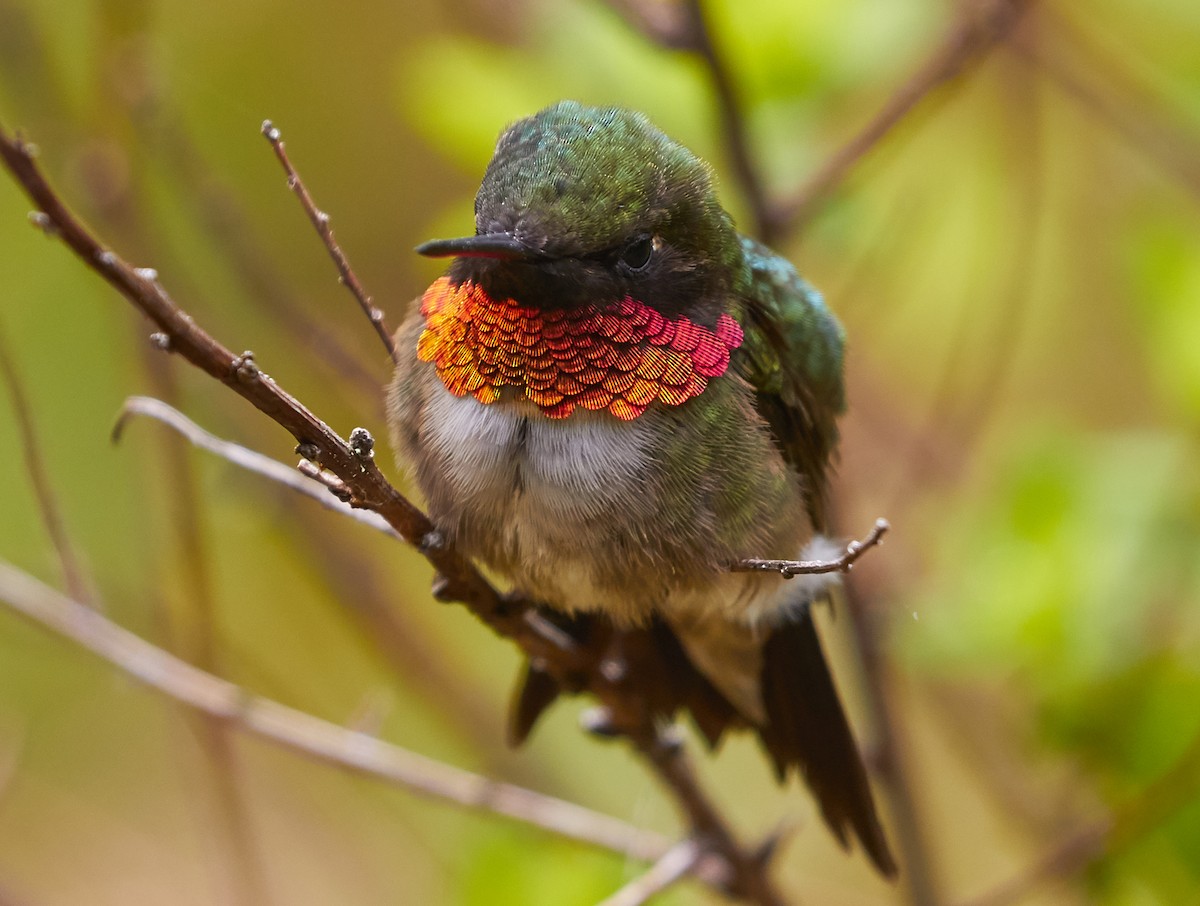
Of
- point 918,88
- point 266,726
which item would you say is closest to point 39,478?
point 266,726

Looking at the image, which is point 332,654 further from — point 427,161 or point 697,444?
point 697,444

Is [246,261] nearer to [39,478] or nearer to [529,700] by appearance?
[39,478]

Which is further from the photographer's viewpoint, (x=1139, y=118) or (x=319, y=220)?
(x=1139, y=118)

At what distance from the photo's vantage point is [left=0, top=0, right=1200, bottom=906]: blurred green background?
2.79 m

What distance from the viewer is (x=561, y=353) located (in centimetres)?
194

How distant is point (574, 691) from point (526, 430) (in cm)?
58

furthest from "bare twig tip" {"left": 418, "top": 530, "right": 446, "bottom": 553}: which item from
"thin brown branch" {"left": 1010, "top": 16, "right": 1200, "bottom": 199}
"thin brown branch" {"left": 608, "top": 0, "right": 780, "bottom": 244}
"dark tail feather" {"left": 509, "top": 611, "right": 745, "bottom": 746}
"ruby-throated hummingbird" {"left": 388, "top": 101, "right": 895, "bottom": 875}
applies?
"thin brown branch" {"left": 1010, "top": 16, "right": 1200, "bottom": 199}

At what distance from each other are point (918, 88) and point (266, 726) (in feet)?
6.59

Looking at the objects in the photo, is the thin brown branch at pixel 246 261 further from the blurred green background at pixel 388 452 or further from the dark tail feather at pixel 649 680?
the dark tail feather at pixel 649 680

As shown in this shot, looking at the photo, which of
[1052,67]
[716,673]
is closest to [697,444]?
[716,673]

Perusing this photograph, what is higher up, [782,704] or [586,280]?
[586,280]

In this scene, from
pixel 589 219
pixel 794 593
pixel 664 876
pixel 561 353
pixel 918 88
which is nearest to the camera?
pixel 589 219

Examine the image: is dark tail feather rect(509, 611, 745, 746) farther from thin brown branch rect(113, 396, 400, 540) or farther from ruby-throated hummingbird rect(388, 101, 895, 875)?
thin brown branch rect(113, 396, 400, 540)

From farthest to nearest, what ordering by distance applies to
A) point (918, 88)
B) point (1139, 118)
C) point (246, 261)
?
point (1139, 118)
point (246, 261)
point (918, 88)
